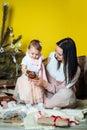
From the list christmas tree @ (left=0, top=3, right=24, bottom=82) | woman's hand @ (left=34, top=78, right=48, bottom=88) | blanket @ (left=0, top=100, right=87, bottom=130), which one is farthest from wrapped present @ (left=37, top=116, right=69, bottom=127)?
A: christmas tree @ (left=0, top=3, right=24, bottom=82)

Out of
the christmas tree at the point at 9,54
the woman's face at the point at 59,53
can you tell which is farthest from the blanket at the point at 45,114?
the christmas tree at the point at 9,54

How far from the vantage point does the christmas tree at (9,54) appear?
3.71 metres

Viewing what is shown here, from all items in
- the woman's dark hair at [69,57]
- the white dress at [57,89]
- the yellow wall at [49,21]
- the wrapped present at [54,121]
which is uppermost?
the yellow wall at [49,21]

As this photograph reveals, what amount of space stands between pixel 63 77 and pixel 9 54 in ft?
3.02

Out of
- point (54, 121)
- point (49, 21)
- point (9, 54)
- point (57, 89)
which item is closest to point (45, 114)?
point (54, 121)

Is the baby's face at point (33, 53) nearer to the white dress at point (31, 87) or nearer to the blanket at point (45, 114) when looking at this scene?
the white dress at point (31, 87)

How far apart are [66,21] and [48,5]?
0.27 meters

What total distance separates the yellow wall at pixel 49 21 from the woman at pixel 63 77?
0.79 m

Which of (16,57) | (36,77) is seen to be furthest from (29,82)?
(16,57)

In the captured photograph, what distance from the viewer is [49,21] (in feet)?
12.7

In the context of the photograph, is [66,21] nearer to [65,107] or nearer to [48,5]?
[48,5]

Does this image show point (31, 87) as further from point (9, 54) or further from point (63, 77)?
point (9, 54)

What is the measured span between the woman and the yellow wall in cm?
79

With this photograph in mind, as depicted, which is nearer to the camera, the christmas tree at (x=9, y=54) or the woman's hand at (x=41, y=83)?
the woman's hand at (x=41, y=83)
